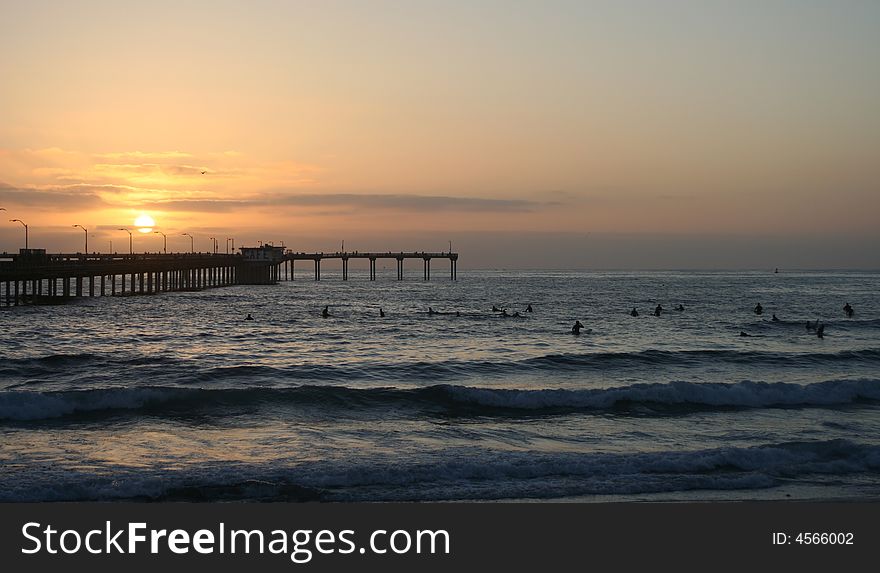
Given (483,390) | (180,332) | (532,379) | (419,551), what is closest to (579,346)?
(532,379)

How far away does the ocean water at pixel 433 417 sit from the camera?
45.3 feet

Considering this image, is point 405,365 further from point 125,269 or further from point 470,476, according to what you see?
point 125,269

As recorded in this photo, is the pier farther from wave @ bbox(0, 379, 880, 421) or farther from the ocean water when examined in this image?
wave @ bbox(0, 379, 880, 421)

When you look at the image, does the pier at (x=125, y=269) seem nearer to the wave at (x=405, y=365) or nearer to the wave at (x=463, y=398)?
the wave at (x=405, y=365)

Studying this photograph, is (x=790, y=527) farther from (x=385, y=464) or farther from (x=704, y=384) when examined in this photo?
(x=704, y=384)

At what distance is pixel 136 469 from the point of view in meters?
14.6

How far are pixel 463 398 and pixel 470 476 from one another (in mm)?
8909

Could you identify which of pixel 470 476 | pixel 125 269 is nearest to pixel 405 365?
pixel 470 476

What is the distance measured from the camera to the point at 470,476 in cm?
1430

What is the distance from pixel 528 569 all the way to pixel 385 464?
18.9 feet

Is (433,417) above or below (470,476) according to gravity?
below

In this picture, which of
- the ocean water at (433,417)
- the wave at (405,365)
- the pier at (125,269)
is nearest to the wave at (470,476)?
the ocean water at (433,417)

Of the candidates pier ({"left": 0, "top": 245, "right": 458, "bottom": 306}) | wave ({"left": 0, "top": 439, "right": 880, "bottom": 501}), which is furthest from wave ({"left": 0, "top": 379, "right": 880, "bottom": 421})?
pier ({"left": 0, "top": 245, "right": 458, "bottom": 306})

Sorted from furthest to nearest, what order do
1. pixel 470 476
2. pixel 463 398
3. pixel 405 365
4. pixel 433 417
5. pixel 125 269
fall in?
pixel 125 269 < pixel 405 365 < pixel 463 398 < pixel 433 417 < pixel 470 476
